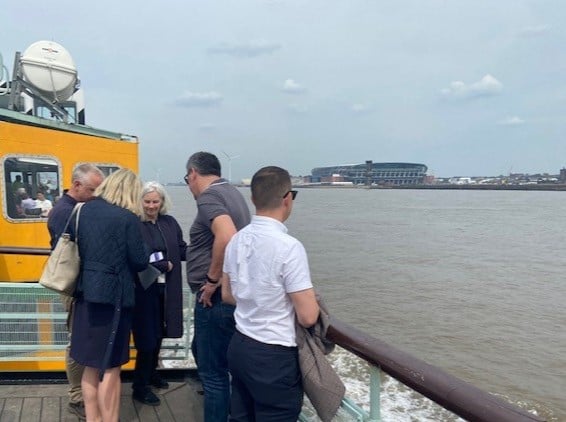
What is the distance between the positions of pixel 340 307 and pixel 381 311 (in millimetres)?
Result: 1088

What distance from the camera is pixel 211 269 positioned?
274 centimetres

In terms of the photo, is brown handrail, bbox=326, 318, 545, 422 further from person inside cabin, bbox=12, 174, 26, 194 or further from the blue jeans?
person inside cabin, bbox=12, 174, 26, 194

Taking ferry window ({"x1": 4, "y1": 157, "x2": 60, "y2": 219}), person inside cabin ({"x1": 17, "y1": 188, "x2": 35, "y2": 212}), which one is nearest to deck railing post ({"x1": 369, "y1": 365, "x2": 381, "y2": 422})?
ferry window ({"x1": 4, "y1": 157, "x2": 60, "y2": 219})

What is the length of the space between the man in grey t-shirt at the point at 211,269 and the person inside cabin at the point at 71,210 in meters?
0.74

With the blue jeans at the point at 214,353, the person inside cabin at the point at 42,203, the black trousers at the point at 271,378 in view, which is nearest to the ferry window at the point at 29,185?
the person inside cabin at the point at 42,203

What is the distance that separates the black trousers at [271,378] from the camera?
2.18 m

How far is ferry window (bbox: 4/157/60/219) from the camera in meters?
5.76

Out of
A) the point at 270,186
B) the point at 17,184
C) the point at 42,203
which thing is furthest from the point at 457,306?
the point at 270,186

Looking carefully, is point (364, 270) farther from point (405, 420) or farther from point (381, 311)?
point (405, 420)

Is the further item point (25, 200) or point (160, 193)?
point (25, 200)

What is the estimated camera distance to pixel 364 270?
18578 mm

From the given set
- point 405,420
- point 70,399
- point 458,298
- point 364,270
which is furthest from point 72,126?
point 364,270

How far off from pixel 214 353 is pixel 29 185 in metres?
4.16

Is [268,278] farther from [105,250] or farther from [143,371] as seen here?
[143,371]
